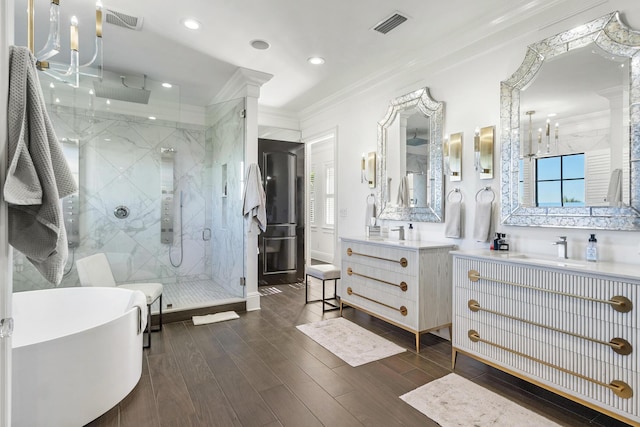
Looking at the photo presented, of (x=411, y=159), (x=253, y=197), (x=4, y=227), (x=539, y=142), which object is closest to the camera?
(x=4, y=227)

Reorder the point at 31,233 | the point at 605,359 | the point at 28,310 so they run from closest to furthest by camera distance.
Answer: the point at 31,233
the point at 605,359
the point at 28,310

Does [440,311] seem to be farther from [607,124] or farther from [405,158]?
[607,124]

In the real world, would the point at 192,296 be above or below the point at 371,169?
below

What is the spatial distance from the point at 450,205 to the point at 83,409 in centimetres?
301

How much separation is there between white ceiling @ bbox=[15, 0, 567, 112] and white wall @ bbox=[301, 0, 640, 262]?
0.12 metres

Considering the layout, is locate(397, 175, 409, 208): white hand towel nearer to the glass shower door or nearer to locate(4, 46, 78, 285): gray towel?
the glass shower door

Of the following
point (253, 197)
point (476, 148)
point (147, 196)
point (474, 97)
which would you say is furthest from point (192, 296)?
point (474, 97)

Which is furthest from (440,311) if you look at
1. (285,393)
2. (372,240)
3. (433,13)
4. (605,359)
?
(433,13)

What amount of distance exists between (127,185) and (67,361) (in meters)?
2.50

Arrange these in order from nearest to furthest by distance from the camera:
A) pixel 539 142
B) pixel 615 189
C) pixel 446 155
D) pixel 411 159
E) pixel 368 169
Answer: pixel 615 189, pixel 539 142, pixel 446 155, pixel 411 159, pixel 368 169

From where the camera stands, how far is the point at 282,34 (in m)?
3.04

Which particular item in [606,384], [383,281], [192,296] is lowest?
[192,296]

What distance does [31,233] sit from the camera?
1.09 metres

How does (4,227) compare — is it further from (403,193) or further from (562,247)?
(403,193)
